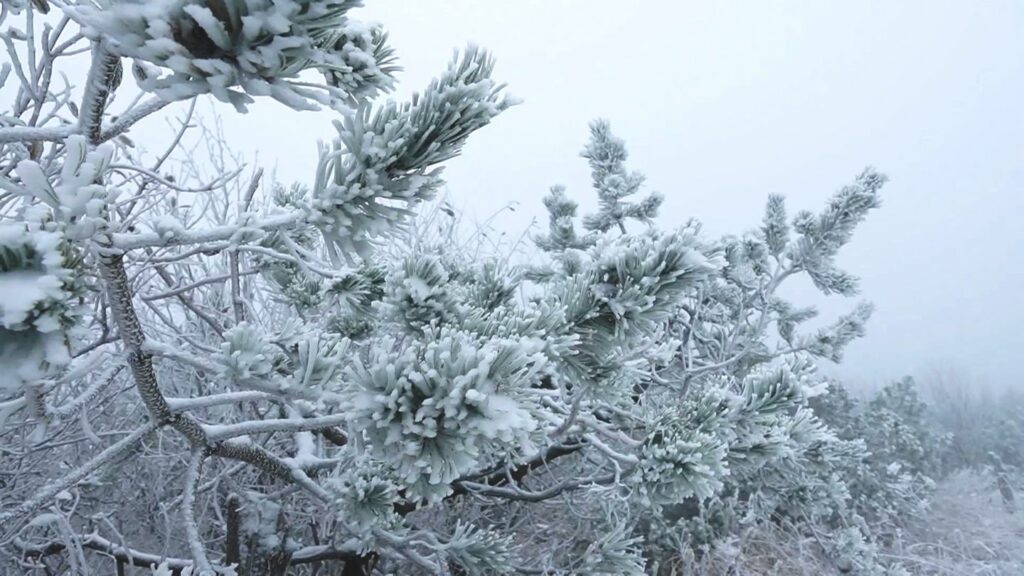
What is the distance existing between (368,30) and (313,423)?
72 cm

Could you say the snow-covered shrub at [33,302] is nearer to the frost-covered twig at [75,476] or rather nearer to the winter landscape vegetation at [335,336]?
the winter landscape vegetation at [335,336]

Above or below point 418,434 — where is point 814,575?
above

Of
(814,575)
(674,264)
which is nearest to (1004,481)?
(814,575)

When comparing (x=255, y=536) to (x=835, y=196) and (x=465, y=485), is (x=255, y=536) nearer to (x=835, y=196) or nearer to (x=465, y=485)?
(x=465, y=485)

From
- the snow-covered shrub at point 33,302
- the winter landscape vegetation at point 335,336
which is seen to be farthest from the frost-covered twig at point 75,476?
the snow-covered shrub at point 33,302

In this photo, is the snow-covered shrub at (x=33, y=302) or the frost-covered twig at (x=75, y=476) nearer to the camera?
the snow-covered shrub at (x=33, y=302)

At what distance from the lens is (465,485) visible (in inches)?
97.2

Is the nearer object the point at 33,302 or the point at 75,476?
the point at 33,302

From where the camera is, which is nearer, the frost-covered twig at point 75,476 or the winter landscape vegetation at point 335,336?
the winter landscape vegetation at point 335,336

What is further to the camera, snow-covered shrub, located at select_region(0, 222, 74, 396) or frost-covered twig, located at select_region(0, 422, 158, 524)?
frost-covered twig, located at select_region(0, 422, 158, 524)

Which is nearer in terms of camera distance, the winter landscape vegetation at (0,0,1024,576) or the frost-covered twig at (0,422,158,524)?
the winter landscape vegetation at (0,0,1024,576)

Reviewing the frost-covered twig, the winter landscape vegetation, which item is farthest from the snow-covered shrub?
the frost-covered twig

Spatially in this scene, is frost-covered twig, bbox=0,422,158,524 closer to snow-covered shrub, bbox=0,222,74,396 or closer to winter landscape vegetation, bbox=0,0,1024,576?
winter landscape vegetation, bbox=0,0,1024,576

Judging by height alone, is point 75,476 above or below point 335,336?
below
